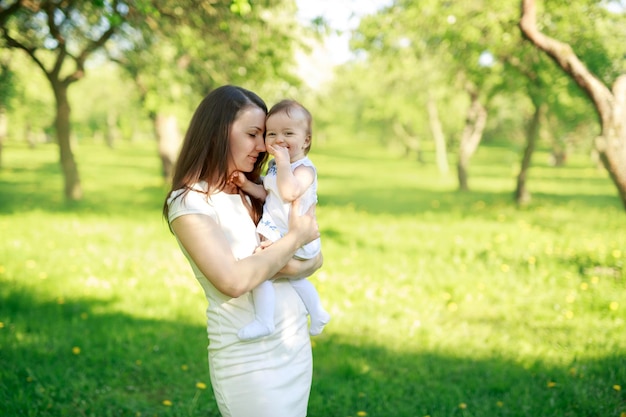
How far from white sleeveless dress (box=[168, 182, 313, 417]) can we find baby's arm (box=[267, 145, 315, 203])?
21cm

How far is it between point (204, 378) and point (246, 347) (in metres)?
2.93

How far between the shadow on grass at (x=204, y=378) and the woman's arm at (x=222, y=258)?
2.60 meters

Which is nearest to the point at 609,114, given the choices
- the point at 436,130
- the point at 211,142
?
the point at 211,142

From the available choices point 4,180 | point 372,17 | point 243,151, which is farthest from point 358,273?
point 4,180

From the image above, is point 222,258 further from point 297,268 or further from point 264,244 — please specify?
point 297,268

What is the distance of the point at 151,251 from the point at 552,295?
6.31m

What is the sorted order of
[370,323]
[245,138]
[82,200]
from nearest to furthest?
[245,138] → [370,323] → [82,200]

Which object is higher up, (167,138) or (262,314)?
(262,314)

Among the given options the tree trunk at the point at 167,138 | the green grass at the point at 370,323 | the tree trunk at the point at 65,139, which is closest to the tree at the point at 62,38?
the tree trunk at the point at 65,139

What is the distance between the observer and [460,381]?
16.6 ft

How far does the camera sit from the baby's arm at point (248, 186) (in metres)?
2.53

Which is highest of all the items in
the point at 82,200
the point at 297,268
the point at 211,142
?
the point at 211,142

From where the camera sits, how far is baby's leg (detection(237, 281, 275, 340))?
Result: 2297mm

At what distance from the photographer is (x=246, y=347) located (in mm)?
2352
